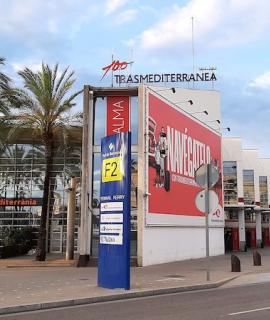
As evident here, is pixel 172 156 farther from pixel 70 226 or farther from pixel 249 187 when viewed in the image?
pixel 249 187

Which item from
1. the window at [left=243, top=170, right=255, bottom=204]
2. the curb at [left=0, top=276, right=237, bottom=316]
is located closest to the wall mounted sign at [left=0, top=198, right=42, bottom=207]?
the curb at [left=0, top=276, right=237, bottom=316]

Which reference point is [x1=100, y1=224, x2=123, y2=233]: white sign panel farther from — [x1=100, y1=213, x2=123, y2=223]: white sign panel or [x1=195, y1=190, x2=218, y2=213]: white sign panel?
[x1=195, y1=190, x2=218, y2=213]: white sign panel

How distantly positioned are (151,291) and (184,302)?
201cm

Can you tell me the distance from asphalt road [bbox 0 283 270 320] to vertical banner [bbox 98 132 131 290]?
1512mm

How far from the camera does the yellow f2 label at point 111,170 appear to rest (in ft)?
50.0

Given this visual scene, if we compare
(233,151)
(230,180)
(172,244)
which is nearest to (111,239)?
(172,244)

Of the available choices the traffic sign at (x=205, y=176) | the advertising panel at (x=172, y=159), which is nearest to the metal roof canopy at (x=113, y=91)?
the advertising panel at (x=172, y=159)

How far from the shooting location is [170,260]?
27.7 metres

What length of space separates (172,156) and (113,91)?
5193 millimetres

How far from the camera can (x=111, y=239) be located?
50.2ft

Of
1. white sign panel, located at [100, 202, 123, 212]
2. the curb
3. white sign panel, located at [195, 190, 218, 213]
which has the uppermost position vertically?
white sign panel, located at [195, 190, 218, 213]

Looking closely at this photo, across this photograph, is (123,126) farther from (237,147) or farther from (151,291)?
(237,147)

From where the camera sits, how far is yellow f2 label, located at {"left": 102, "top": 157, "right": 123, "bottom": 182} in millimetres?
15250

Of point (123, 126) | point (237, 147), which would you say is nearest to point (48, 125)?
point (123, 126)
